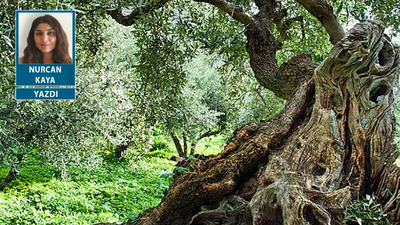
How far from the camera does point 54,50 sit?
382cm

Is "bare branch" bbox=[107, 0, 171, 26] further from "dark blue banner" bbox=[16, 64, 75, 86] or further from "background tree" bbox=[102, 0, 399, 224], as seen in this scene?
"background tree" bbox=[102, 0, 399, 224]

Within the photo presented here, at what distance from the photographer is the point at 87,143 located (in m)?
8.34

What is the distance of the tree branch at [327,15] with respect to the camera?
4.09 meters

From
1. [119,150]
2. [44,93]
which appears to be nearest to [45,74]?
[44,93]

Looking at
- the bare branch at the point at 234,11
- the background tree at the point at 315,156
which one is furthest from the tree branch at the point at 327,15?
the background tree at the point at 315,156

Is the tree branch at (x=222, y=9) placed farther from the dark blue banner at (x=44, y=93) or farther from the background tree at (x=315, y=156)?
the background tree at (x=315, y=156)

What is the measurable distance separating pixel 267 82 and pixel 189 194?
7.04 ft

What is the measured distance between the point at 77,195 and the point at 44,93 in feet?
20.5

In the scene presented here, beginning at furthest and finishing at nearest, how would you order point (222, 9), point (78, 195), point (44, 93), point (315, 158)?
point (78, 195)
point (44, 93)
point (222, 9)
point (315, 158)

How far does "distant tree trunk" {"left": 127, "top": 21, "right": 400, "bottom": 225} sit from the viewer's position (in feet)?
7.20

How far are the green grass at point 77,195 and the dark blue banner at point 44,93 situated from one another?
3.40 meters

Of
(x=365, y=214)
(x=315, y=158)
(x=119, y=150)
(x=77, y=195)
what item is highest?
(x=315, y=158)

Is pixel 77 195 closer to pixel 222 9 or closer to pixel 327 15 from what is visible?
pixel 222 9

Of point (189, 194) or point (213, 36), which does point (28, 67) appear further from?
point (189, 194)
